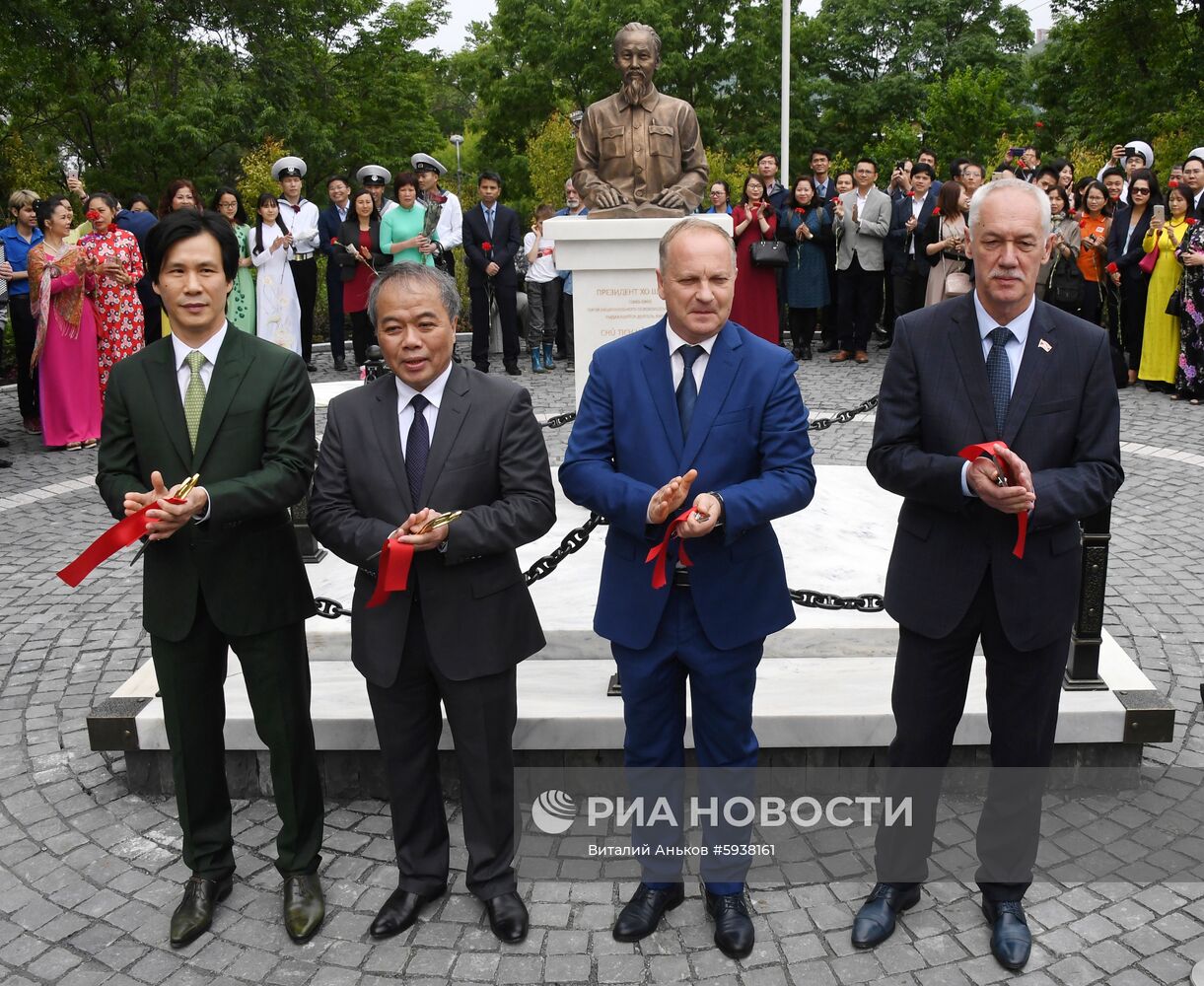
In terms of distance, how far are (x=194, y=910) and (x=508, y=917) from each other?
100cm

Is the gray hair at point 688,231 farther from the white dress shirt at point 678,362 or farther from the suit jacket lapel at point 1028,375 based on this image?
the suit jacket lapel at point 1028,375

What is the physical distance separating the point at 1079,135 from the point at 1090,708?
31.0m

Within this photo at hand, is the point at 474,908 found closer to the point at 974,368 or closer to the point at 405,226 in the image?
the point at 974,368

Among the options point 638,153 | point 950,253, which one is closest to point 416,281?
point 638,153

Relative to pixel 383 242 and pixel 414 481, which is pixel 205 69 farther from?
pixel 414 481

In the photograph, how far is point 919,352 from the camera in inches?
138

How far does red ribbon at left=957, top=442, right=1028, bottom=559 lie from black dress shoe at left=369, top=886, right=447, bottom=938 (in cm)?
212

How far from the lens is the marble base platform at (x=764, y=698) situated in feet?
14.9

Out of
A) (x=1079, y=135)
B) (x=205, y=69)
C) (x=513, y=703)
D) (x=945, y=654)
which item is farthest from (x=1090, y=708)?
(x=1079, y=135)

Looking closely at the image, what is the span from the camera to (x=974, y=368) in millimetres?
3439

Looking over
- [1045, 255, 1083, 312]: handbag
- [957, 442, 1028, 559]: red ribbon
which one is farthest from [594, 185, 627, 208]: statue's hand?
[1045, 255, 1083, 312]: handbag

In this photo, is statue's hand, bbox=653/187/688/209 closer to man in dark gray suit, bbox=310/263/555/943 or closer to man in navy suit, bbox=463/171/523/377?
man in dark gray suit, bbox=310/263/555/943

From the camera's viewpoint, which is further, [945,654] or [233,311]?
[233,311]

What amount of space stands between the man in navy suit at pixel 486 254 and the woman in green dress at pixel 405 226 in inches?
24.7
